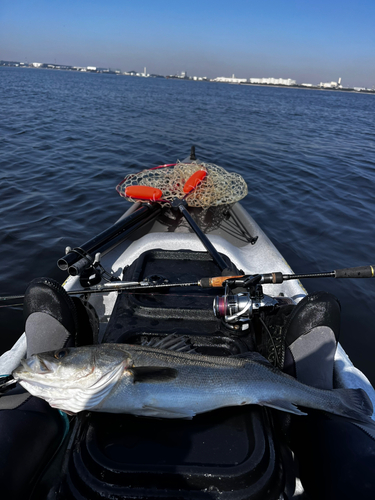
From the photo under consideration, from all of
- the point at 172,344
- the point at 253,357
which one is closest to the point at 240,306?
the point at 253,357

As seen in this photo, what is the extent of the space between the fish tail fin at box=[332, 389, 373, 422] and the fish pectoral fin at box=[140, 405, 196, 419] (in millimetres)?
1193

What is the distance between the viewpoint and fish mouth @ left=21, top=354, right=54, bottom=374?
7.55ft

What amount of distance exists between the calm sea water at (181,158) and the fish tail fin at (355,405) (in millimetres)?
3464

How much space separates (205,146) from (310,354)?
18010mm

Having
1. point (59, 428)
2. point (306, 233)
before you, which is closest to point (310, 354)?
point (59, 428)

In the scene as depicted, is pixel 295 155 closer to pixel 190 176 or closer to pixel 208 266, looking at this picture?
pixel 190 176

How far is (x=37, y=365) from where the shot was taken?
7.63ft

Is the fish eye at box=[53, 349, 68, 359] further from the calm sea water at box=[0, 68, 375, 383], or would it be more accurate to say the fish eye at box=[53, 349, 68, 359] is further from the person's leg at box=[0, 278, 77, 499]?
the calm sea water at box=[0, 68, 375, 383]

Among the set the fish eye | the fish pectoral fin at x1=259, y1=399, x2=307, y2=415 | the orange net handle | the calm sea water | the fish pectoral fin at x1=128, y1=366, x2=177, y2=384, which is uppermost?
the orange net handle

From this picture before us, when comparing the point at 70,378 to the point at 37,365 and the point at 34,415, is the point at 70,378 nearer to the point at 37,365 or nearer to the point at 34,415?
the point at 37,365

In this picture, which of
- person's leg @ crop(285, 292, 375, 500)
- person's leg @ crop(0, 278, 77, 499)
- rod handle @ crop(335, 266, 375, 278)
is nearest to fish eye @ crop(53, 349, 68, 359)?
person's leg @ crop(0, 278, 77, 499)

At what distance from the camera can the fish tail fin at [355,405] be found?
259cm

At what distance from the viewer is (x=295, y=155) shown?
18.7 meters

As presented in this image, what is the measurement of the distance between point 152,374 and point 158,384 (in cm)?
8
